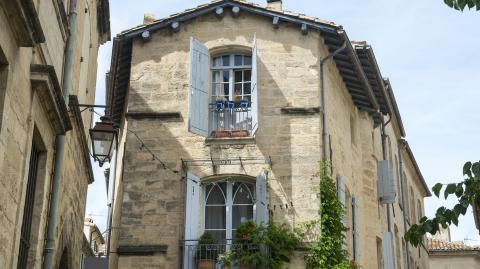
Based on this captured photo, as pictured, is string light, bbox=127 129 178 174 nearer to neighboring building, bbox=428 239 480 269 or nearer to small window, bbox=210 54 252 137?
small window, bbox=210 54 252 137

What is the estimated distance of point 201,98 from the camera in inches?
594

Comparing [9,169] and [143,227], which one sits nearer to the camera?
[9,169]

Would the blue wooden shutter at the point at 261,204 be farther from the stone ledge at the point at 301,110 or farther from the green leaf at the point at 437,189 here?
the green leaf at the point at 437,189

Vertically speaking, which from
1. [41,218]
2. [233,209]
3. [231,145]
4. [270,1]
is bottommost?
[41,218]

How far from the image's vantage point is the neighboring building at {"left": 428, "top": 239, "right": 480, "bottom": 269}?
103 ft

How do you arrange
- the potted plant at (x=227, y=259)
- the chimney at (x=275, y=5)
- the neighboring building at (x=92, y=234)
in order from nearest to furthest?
1. the potted plant at (x=227, y=259)
2. the chimney at (x=275, y=5)
3. the neighboring building at (x=92, y=234)

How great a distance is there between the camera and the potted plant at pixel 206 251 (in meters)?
14.3

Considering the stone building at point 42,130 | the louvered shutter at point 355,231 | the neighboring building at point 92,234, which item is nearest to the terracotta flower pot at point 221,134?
the stone building at point 42,130

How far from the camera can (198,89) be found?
1511cm

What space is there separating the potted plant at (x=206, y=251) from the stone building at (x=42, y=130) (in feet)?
8.60

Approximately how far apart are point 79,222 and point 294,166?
14.8 feet

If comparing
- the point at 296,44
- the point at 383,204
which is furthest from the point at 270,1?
the point at 383,204

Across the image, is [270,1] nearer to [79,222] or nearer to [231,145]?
[231,145]

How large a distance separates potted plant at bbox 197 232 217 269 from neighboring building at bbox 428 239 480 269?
18.6 meters
